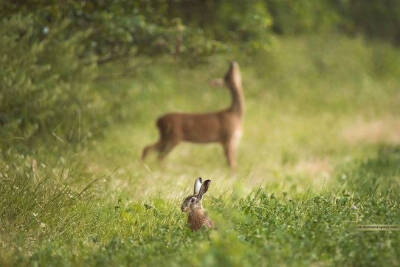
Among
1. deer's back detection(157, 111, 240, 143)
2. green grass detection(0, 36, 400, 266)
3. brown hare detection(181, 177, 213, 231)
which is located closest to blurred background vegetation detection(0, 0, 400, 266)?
green grass detection(0, 36, 400, 266)

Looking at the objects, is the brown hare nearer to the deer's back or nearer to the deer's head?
the deer's back

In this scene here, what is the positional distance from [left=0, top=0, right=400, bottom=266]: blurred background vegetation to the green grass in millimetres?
20

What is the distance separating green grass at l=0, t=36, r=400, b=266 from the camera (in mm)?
4621

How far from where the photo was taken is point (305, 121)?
15.6 m

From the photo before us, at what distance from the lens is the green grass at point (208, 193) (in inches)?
182

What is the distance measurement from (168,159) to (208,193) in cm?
393

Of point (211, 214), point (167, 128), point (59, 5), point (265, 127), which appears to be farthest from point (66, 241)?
point (265, 127)

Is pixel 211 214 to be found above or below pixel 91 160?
above

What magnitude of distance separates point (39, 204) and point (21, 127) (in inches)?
97.3

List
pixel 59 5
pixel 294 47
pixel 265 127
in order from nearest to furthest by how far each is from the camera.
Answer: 1. pixel 59 5
2. pixel 265 127
3. pixel 294 47

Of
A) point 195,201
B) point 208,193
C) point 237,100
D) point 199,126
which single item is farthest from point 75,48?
point 195,201

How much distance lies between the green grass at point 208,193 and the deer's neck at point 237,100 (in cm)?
90

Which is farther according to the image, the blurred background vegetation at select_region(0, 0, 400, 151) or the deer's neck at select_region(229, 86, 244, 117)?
the deer's neck at select_region(229, 86, 244, 117)

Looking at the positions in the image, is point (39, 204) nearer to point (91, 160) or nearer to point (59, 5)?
point (91, 160)
